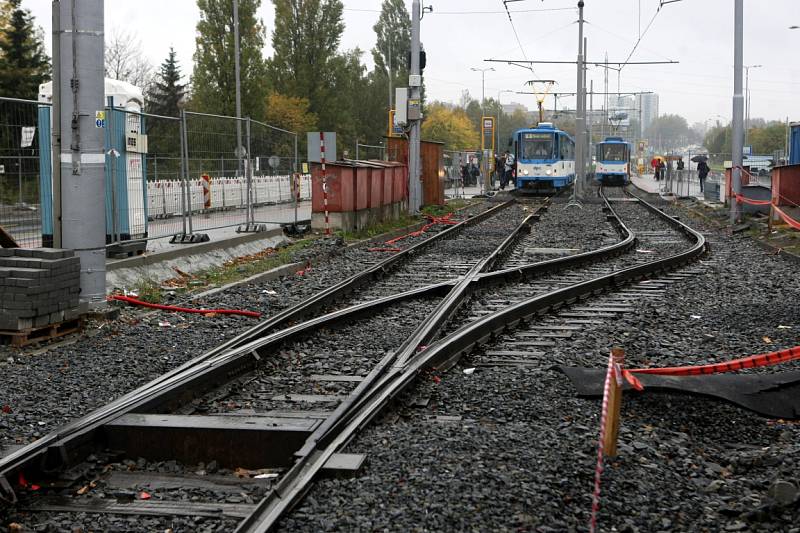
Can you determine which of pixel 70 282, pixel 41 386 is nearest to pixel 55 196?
pixel 70 282

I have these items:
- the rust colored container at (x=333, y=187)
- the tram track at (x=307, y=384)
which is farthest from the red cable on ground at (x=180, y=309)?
the rust colored container at (x=333, y=187)

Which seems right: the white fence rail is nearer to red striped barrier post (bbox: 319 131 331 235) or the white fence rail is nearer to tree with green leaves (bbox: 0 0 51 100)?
red striped barrier post (bbox: 319 131 331 235)

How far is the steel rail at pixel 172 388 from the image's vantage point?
200 inches

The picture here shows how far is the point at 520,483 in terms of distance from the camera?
15.2 feet

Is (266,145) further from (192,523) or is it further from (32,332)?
(192,523)

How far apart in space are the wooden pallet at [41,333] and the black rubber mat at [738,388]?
474 centimetres

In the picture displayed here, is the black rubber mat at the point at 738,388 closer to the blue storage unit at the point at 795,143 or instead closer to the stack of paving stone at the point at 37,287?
the stack of paving stone at the point at 37,287

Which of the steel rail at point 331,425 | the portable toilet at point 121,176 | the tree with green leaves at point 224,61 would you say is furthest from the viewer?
the tree with green leaves at point 224,61

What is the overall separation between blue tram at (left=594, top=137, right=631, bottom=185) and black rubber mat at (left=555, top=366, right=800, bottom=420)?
→ 5972 centimetres

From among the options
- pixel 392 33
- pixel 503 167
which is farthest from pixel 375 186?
pixel 392 33

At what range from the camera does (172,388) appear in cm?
637

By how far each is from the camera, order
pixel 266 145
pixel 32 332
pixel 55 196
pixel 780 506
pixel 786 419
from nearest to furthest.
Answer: pixel 780 506 → pixel 786 419 → pixel 32 332 → pixel 55 196 → pixel 266 145

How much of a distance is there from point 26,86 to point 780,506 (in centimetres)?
4017

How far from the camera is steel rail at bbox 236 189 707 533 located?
4.32 meters
